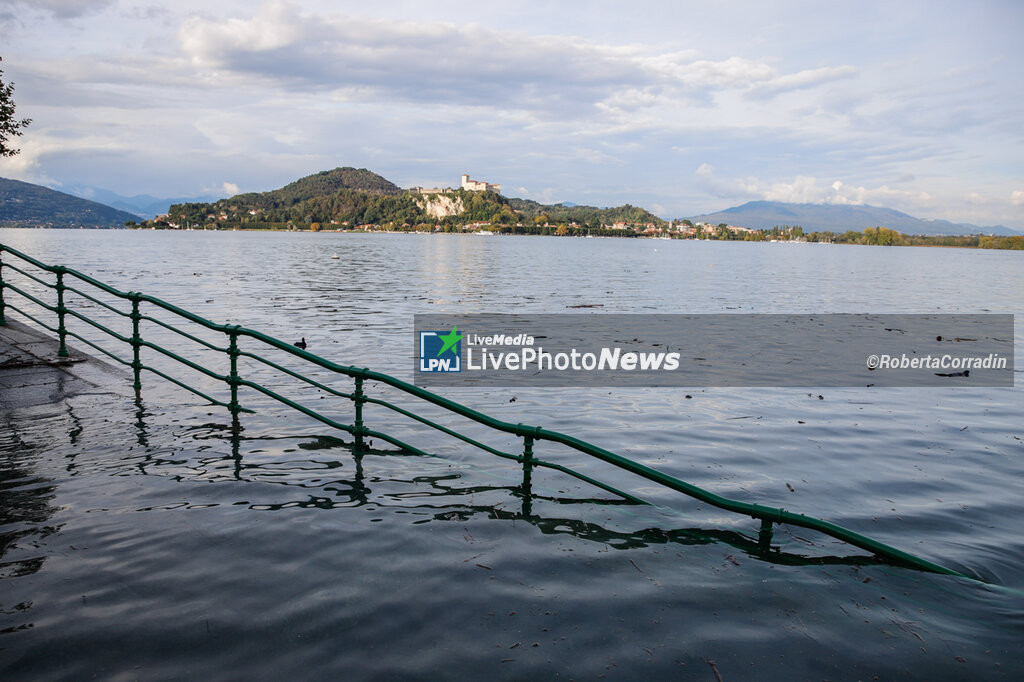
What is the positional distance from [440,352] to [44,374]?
8.90m

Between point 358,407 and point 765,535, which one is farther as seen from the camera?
point 358,407

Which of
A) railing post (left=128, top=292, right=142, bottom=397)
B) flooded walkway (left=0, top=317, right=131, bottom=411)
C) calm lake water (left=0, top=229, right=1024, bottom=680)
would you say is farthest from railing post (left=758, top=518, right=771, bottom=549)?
flooded walkway (left=0, top=317, right=131, bottom=411)

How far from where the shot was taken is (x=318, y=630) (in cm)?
462

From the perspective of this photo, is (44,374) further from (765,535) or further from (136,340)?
(765,535)

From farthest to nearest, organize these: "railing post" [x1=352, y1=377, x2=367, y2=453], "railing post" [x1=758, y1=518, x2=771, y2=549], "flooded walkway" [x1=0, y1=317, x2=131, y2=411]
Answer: "flooded walkway" [x1=0, y1=317, x2=131, y2=411] < "railing post" [x1=352, y1=377, x2=367, y2=453] < "railing post" [x1=758, y1=518, x2=771, y2=549]

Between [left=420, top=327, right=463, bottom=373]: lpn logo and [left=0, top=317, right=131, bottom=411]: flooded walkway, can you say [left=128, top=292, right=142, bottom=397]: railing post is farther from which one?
[left=420, top=327, right=463, bottom=373]: lpn logo

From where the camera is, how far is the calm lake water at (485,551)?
14.6ft

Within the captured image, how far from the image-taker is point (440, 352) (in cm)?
1744

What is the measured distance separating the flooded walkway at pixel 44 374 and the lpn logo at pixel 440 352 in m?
6.69

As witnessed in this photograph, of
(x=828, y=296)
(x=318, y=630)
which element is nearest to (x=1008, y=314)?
(x=828, y=296)

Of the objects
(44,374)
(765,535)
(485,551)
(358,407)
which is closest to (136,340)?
(44,374)

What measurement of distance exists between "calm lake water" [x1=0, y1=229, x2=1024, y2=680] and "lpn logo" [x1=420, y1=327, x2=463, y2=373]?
4472 mm

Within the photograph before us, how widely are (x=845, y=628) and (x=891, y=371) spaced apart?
13626 millimetres

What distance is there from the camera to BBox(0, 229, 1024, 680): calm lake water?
4.46 meters
